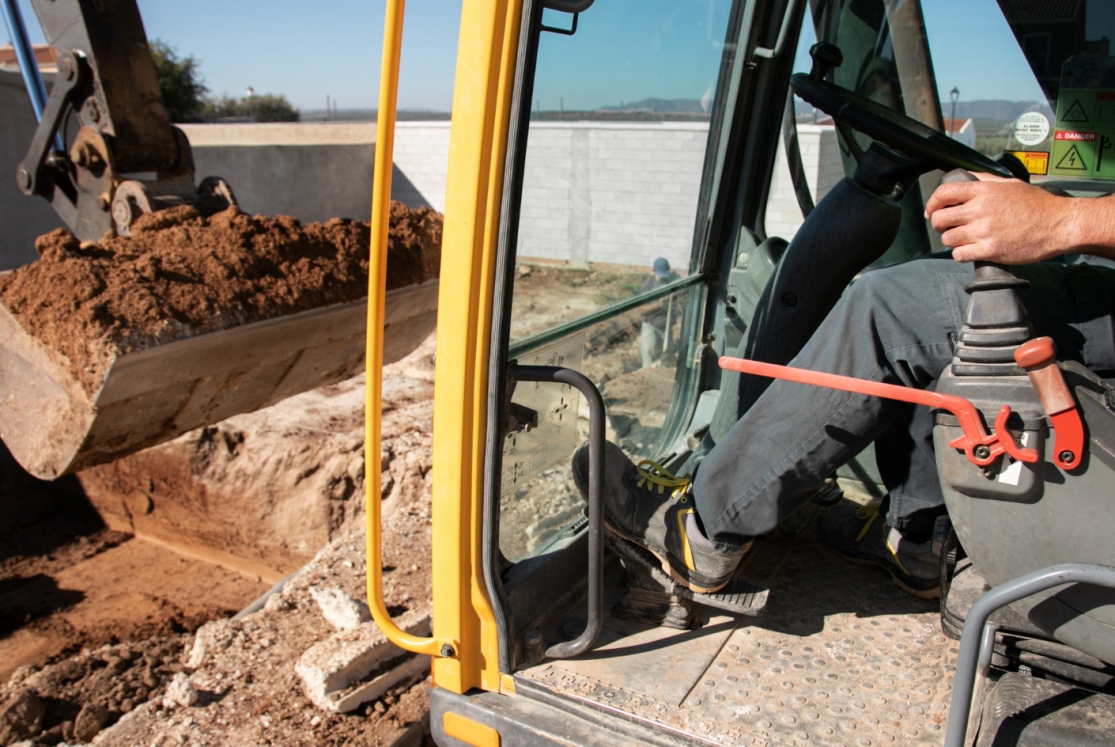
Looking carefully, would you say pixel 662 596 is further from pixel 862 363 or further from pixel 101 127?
pixel 101 127

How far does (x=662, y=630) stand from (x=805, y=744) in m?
0.42

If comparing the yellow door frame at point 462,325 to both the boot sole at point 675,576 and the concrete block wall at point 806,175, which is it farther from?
the concrete block wall at point 806,175

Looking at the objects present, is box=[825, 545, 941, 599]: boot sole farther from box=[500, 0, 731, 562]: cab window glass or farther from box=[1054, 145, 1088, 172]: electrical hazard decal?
box=[1054, 145, 1088, 172]: electrical hazard decal

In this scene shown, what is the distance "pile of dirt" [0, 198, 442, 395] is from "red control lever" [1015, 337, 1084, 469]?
8.29 feet

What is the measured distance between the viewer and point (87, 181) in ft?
11.1

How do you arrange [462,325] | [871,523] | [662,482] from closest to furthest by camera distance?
[462,325]
[662,482]
[871,523]

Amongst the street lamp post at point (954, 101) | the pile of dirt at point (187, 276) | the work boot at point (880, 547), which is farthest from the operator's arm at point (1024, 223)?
the pile of dirt at point (187, 276)

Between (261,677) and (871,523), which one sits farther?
(261,677)

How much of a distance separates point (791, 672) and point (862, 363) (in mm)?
646

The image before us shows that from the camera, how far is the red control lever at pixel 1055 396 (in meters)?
1.13

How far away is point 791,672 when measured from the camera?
1611mm

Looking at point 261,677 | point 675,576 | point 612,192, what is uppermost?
point 612,192

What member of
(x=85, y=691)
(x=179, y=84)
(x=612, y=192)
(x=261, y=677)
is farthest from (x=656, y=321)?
(x=179, y=84)

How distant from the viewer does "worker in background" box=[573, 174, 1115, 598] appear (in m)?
1.21
